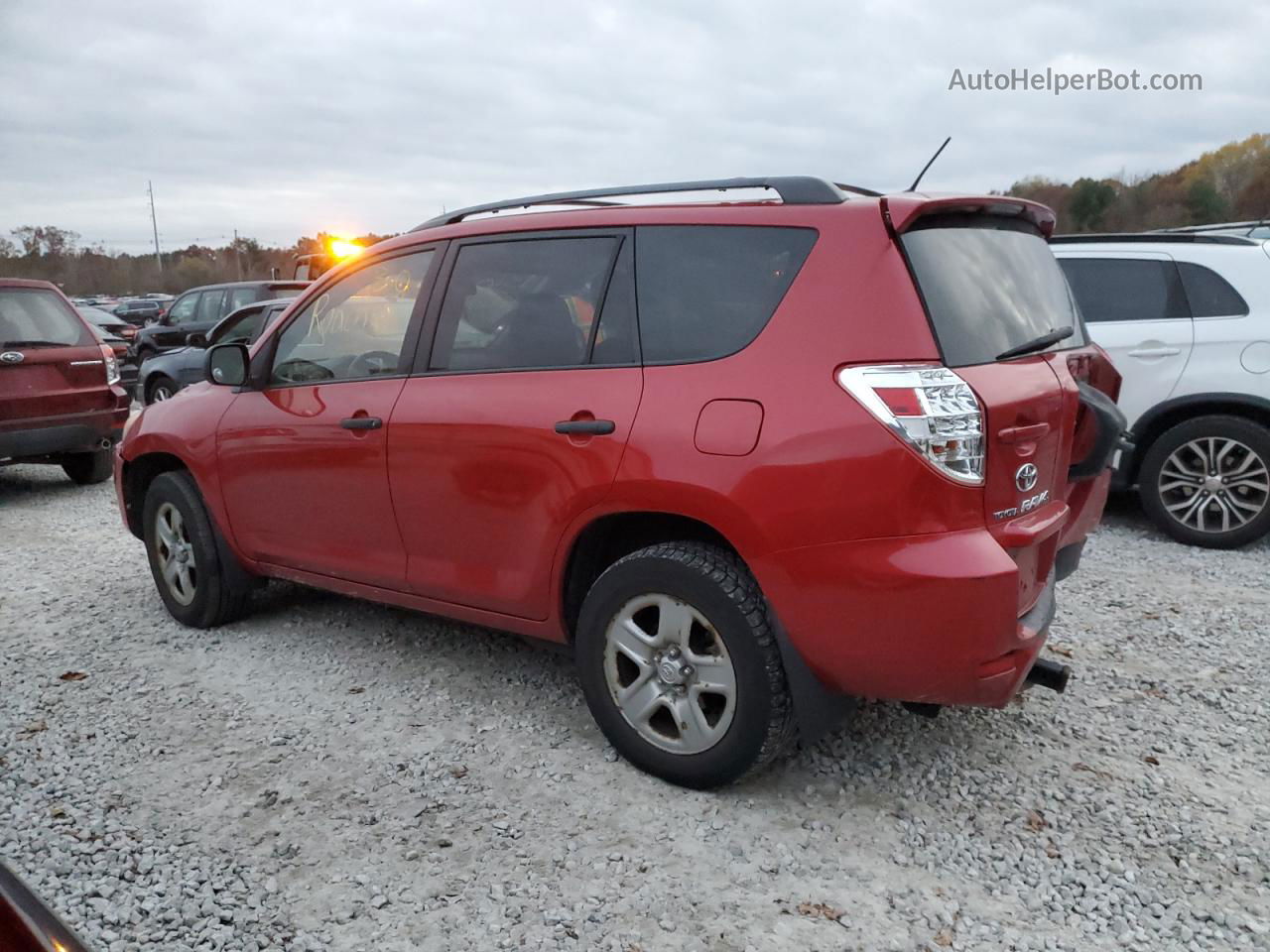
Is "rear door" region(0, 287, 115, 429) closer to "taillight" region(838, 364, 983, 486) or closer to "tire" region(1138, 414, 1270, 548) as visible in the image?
"taillight" region(838, 364, 983, 486)

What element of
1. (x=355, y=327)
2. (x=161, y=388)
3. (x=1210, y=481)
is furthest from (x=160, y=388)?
(x=1210, y=481)

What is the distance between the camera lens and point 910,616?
2.78 meters

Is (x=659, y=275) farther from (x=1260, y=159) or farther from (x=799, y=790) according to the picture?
(x=1260, y=159)

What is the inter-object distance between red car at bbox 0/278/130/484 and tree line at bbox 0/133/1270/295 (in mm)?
9235

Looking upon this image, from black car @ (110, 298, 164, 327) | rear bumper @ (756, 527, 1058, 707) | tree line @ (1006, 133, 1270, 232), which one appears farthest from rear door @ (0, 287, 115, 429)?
tree line @ (1006, 133, 1270, 232)

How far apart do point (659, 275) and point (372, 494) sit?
150 cm

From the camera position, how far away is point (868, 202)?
3.01m

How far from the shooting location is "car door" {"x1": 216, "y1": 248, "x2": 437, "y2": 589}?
4027 mm

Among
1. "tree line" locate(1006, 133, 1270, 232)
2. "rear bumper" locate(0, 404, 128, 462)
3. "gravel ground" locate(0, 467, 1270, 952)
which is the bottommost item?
"gravel ground" locate(0, 467, 1270, 952)

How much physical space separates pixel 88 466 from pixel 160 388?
365 centimetres

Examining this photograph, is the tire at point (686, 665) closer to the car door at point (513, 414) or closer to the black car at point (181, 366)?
the car door at point (513, 414)

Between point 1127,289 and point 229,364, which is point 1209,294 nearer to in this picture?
point 1127,289

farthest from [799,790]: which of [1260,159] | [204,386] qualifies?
[1260,159]

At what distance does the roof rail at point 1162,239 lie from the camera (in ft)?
20.8
